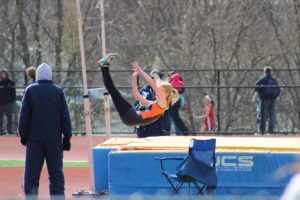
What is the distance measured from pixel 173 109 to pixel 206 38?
7.58 metres

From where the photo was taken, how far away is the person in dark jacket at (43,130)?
409 inches

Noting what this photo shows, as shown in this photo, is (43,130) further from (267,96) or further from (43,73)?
(267,96)

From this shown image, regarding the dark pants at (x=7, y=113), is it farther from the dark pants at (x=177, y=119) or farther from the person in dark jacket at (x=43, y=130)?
the person in dark jacket at (x=43, y=130)

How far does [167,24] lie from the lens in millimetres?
31656

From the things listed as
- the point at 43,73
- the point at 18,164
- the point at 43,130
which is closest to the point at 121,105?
the point at 43,73

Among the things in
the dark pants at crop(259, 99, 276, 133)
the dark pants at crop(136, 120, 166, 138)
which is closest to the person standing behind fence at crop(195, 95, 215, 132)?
the dark pants at crop(259, 99, 276, 133)

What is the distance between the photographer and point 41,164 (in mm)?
10492

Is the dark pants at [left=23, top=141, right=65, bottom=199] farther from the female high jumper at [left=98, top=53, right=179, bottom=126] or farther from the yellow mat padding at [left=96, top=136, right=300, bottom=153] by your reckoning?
the female high jumper at [left=98, top=53, right=179, bottom=126]

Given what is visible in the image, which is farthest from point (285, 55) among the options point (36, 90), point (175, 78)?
point (36, 90)

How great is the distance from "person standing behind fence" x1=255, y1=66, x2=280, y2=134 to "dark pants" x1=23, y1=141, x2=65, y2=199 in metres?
13.2

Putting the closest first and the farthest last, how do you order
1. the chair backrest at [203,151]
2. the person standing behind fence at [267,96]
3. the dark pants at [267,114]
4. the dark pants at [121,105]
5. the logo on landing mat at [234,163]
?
the chair backrest at [203,151]
the logo on landing mat at [234,163]
the dark pants at [121,105]
the person standing behind fence at [267,96]
the dark pants at [267,114]

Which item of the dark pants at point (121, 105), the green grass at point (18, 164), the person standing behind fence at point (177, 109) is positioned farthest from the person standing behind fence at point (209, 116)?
the dark pants at point (121, 105)

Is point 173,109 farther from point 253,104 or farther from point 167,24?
point 167,24

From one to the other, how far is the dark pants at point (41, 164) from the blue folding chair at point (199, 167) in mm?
1294
